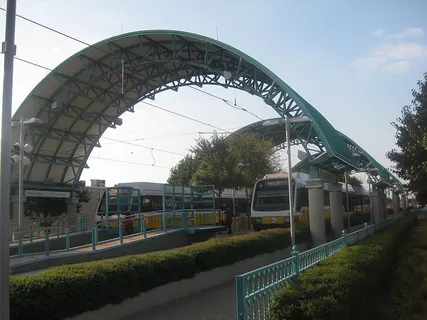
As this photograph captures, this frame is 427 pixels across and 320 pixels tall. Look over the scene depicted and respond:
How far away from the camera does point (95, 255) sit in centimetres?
1467

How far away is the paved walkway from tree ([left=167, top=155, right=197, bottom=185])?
37823 millimetres

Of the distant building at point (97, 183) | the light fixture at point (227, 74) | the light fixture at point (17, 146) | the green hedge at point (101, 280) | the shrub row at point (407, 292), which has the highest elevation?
the light fixture at point (227, 74)

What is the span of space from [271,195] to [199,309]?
14358mm

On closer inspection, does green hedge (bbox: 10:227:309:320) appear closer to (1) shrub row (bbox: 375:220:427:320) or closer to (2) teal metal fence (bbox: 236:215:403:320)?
(2) teal metal fence (bbox: 236:215:403:320)

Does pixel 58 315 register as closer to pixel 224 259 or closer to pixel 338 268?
pixel 338 268

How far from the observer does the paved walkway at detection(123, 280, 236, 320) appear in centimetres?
841

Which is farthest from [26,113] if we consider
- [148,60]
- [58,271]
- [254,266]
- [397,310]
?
[397,310]

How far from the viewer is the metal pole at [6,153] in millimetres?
5488

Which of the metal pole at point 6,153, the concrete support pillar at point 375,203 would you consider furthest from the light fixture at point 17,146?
the concrete support pillar at point 375,203

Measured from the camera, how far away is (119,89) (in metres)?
33.0

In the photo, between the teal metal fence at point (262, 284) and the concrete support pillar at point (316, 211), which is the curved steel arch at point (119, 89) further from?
the teal metal fence at point (262, 284)

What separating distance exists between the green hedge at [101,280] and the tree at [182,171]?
3699 cm

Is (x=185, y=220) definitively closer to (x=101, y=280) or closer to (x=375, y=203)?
(x=101, y=280)

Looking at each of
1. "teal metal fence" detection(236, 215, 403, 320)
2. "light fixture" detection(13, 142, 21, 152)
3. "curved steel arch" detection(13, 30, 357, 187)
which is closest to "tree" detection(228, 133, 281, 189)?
"curved steel arch" detection(13, 30, 357, 187)
